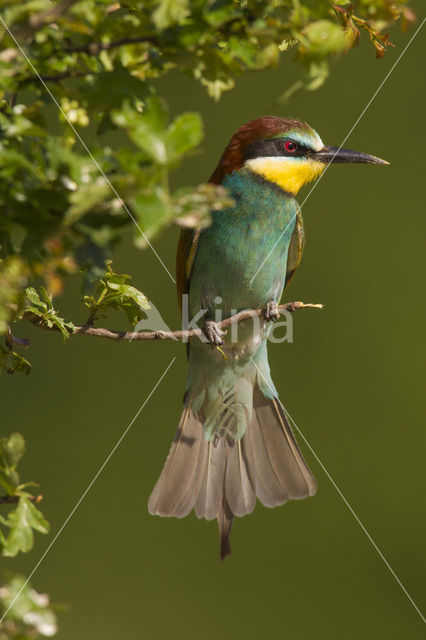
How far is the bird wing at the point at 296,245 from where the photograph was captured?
258 centimetres

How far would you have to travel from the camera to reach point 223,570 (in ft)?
11.8

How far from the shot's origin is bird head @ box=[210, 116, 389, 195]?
96.5 inches

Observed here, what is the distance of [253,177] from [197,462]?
34.2 inches

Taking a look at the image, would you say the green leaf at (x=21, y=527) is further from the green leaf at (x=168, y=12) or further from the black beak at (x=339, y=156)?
the black beak at (x=339, y=156)

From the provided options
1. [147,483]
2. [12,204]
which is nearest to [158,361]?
[147,483]

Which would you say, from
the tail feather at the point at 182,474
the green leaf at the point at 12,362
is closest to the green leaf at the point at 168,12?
the green leaf at the point at 12,362

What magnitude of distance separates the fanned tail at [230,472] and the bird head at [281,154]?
0.72 metres

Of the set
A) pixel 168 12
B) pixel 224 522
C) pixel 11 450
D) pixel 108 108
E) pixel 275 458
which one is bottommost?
pixel 224 522

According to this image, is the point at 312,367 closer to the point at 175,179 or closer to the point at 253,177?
the point at 175,179

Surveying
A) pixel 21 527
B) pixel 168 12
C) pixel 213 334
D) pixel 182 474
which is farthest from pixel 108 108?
pixel 182 474

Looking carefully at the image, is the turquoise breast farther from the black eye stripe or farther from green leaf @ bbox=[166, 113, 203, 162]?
green leaf @ bbox=[166, 113, 203, 162]

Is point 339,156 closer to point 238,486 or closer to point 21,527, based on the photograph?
point 238,486

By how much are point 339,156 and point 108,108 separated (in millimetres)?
1458

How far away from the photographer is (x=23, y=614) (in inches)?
39.6
